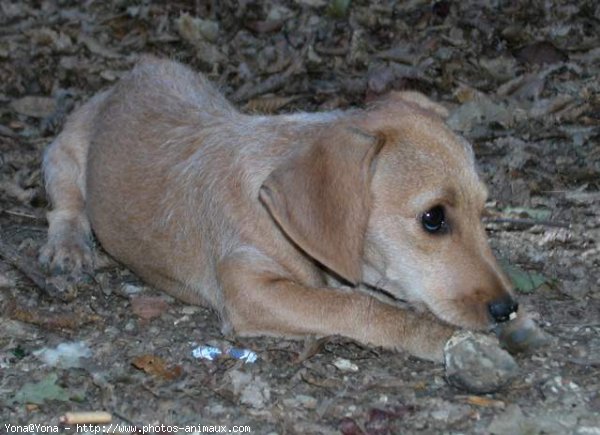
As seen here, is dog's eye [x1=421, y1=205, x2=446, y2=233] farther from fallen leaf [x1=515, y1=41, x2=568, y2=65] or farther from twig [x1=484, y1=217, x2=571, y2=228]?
fallen leaf [x1=515, y1=41, x2=568, y2=65]

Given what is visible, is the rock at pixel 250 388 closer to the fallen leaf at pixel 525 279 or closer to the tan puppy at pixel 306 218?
the tan puppy at pixel 306 218

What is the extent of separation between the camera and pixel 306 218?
5.21 metres

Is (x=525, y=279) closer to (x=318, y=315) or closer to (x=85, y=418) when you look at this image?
Answer: (x=318, y=315)

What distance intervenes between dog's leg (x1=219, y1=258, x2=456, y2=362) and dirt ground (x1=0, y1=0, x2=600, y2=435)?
87mm

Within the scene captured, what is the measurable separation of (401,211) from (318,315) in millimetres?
717

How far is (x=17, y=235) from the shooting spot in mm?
7539

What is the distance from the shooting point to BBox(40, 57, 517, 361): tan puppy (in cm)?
524

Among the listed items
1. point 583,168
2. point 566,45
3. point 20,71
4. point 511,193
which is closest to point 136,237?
point 511,193

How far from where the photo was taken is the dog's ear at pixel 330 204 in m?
5.20

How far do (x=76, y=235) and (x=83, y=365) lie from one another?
5.93ft

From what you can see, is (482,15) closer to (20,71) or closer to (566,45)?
(566,45)

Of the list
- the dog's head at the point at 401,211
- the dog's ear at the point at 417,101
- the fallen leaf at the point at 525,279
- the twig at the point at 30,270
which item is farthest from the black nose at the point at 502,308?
the twig at the point at 30,270

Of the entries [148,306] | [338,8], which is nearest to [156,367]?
[148,306]

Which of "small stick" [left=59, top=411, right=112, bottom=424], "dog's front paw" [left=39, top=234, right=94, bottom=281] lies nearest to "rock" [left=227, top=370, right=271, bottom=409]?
"small stick" [left=59, top=411, right=112, bottom=424]
